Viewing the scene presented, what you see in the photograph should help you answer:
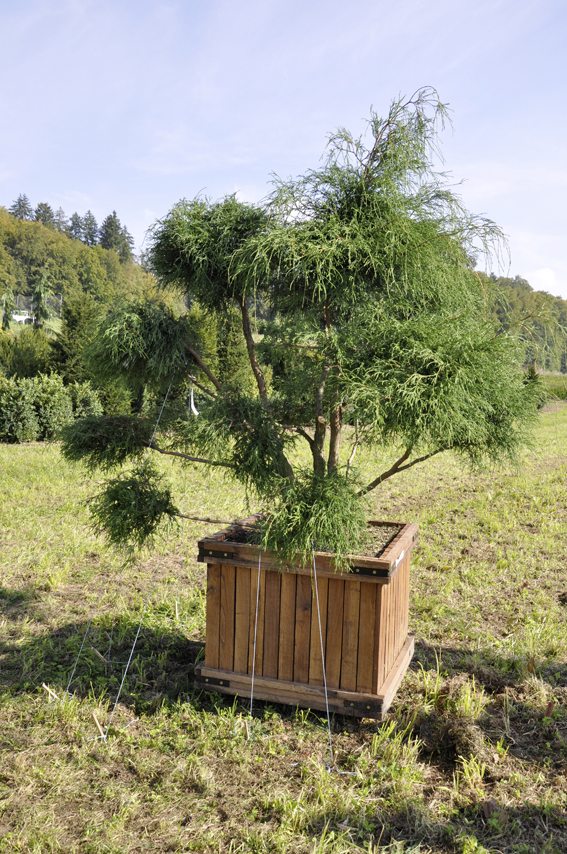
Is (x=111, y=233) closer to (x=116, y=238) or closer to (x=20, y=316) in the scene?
(x=116, y=238)

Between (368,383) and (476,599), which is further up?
(368,383)

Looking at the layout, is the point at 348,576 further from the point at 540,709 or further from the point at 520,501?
the point at 520,501

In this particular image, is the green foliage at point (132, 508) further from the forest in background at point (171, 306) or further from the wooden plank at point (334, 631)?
the wooden plank at point (334, 631)

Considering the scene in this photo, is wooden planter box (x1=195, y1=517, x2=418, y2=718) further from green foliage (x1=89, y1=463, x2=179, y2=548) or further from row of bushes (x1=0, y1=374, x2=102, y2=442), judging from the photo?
row of bushes (x1=0, y1=374, x2=102, y2=442)

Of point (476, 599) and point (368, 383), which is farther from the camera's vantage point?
point (476, 599)

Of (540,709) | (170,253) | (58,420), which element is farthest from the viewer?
(58,420)

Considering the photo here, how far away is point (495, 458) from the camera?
279cm

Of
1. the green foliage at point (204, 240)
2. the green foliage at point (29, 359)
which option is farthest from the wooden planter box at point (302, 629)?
the green foliage at point (29, 359)

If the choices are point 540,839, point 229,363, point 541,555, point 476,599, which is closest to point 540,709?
point 540,839

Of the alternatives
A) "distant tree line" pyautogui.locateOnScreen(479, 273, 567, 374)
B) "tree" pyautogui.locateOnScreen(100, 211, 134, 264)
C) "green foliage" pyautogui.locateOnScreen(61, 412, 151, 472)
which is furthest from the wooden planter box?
"tree" pyautogui.locateOnScreen(100, 211, 134, 264)

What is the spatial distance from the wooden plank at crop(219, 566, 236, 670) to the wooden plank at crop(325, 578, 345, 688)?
500 mm

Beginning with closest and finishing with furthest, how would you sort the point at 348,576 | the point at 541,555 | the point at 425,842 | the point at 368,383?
the point at 425,842 < the point at 368,383 < the point at 348,576 < the point at 541,555

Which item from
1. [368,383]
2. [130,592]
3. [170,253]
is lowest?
[130,592]

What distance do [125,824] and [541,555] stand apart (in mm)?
4594
